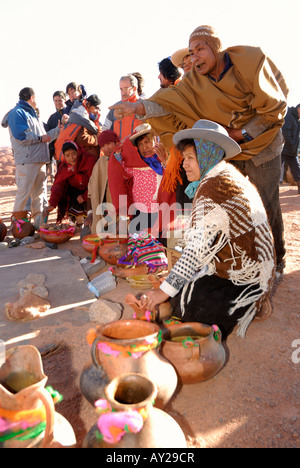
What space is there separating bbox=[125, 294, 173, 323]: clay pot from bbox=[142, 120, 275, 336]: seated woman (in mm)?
57

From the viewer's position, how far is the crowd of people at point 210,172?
2.22m

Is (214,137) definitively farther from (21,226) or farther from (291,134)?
(291,134)

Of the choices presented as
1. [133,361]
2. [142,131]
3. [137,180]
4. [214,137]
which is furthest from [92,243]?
[133,361]

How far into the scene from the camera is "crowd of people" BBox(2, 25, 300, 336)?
222 centimetres

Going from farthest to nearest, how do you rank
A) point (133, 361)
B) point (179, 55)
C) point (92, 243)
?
1. point (92, 243)
2. point (179, 55)
3. point (133, 361)

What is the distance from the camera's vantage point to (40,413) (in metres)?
1.23

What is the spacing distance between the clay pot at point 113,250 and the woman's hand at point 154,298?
195cm

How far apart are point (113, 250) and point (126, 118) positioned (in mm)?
2404

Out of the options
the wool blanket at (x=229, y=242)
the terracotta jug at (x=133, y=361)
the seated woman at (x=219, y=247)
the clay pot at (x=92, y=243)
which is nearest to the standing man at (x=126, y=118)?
the clay pot at (x=92, y=243)

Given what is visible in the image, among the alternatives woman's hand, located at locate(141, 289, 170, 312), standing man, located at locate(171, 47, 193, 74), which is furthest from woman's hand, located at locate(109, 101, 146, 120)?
woman's hand, located at locate(141, 289, 170, 312)

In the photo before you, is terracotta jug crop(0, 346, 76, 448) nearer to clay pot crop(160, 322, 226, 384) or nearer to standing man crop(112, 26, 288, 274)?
clay pot crop(160, 322, 226, 384)

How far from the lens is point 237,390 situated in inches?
80.1

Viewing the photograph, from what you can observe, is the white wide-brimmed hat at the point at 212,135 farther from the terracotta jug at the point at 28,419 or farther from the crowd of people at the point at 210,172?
the terracotta jug at the point at 28,419
